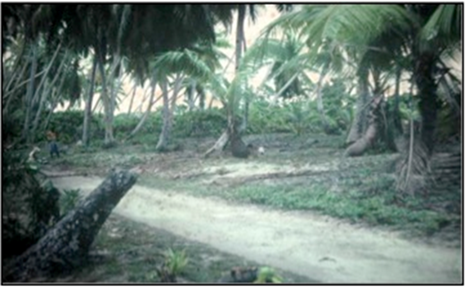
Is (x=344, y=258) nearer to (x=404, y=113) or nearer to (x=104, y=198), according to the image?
(x=404, y=113)

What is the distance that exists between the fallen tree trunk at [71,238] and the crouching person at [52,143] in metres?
0.48

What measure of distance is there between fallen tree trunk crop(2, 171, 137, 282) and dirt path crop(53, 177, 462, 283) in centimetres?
21

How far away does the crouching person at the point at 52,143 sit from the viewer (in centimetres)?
352


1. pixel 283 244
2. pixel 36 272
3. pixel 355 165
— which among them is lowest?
pixel 36 272

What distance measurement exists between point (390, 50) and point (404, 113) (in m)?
0.47

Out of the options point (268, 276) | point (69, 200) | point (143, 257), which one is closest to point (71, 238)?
point (69, 200)

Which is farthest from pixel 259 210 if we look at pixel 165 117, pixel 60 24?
pixel 60 24

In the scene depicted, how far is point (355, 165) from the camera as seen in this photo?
3.59 m

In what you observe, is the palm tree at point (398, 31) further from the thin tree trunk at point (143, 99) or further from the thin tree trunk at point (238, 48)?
the thin tree trunk at point (143, 99)

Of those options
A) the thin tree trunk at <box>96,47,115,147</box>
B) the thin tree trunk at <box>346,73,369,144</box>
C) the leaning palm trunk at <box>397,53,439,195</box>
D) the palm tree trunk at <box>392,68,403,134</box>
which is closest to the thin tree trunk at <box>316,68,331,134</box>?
the thin tree trunk at <box>346,73,369,144</box>

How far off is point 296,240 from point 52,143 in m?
1.77

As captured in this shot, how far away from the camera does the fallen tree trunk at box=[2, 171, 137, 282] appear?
3131mm

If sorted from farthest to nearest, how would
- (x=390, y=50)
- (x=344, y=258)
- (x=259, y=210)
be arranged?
(x=390, y=50), (x=259, y=210), (x=344, y=258)

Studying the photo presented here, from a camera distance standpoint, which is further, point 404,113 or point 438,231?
point 404,113
